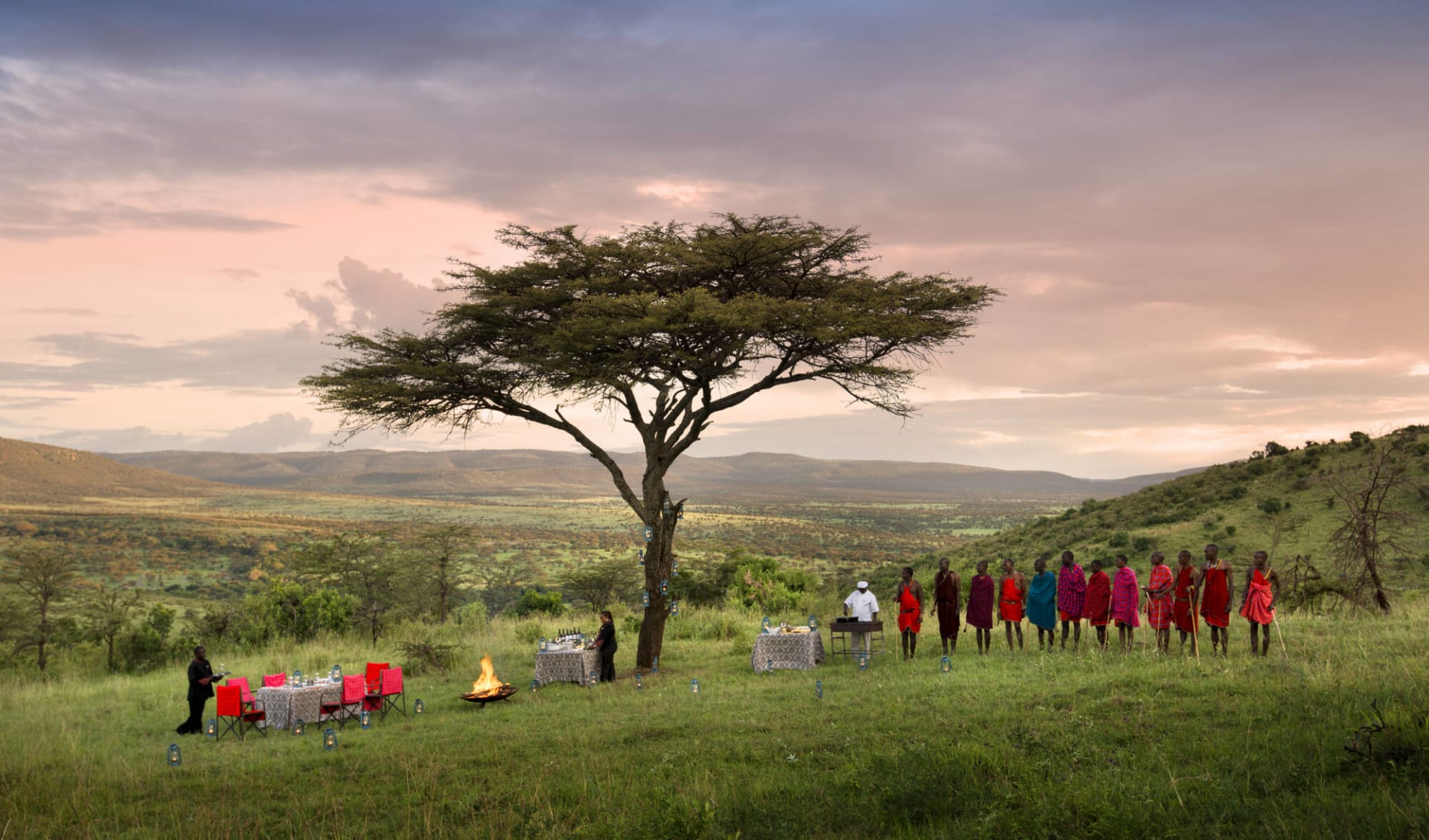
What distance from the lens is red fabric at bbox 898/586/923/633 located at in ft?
55.2

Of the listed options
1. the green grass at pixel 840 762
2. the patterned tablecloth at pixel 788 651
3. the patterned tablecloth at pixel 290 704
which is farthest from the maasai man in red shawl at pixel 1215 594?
the patterned tablecloth at pixel 290 704

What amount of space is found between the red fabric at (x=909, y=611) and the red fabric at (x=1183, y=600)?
4.38m

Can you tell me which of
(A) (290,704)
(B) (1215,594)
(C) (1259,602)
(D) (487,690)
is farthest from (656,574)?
(C) (1259,602)

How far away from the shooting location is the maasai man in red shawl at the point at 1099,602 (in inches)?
627

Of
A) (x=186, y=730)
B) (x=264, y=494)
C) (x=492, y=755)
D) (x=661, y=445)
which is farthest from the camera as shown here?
(x=264, y=494)

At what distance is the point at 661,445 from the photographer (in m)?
19.8

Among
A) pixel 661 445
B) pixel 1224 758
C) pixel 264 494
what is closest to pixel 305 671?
pixel 661 445

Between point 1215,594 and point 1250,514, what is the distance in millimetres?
31444

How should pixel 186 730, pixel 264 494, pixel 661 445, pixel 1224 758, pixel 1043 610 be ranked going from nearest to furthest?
1. pixel 1224 758
2. pixel 186 730
3. pixel 1043 610
4. pixel 661 445
5. pixel 264 494

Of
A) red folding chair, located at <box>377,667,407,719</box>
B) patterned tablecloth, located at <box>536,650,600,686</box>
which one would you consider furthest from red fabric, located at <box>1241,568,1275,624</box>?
red folding chair, located at <box>377,667,407,719</box>

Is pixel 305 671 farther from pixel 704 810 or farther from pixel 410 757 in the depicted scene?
pixel 704 810

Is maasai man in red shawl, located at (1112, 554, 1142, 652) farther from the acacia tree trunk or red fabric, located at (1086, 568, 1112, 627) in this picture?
the acacia tree trunk

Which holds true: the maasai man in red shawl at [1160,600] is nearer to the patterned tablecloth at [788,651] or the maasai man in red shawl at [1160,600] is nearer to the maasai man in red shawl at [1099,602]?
the maasai man in red shawl at [1099,602]

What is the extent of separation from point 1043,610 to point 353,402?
15.3 metres
